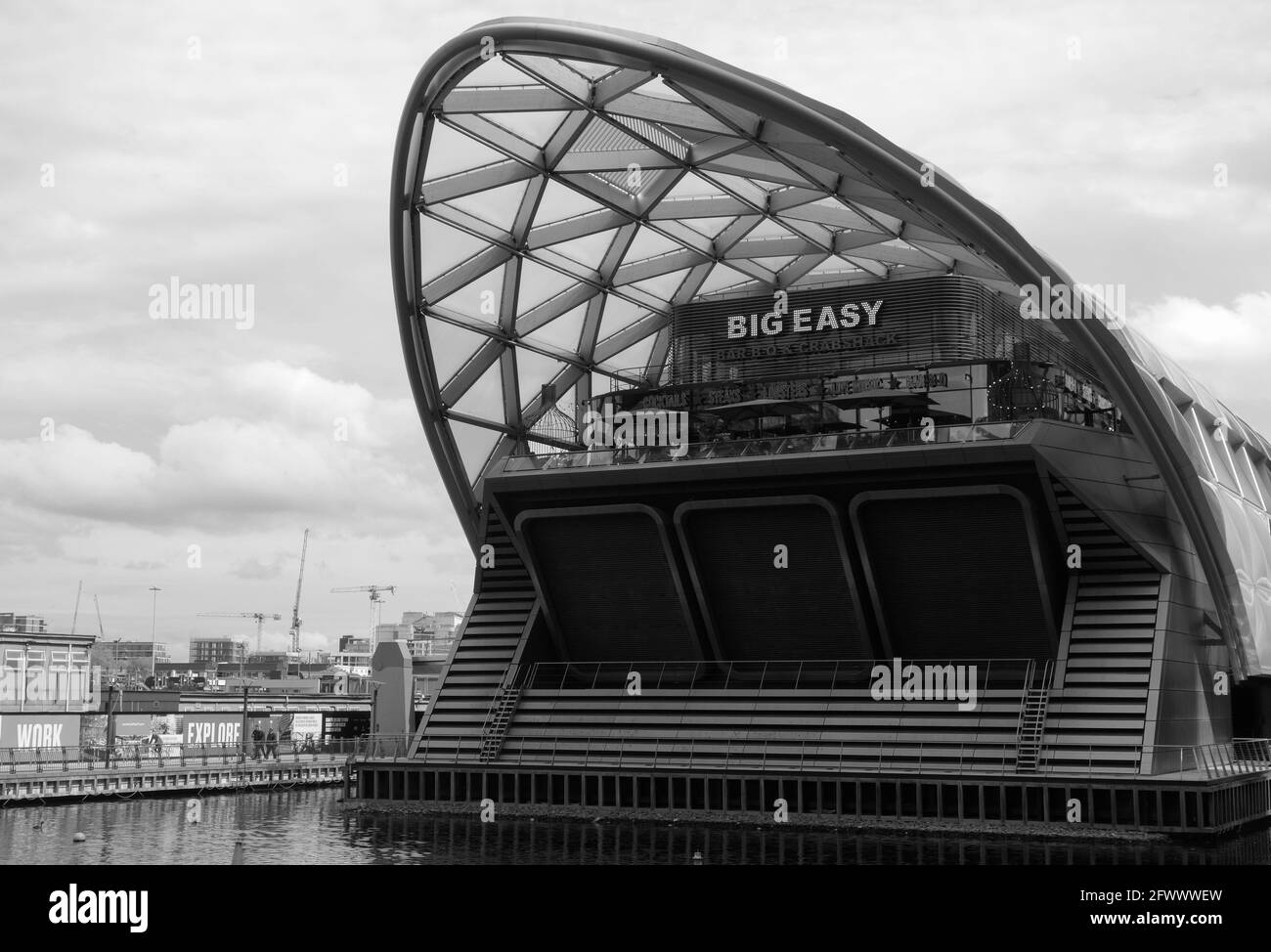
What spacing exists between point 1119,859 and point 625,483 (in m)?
20.1

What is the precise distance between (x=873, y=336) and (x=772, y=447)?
9.51 meters

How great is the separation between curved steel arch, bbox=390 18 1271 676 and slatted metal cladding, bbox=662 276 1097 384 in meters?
1.56

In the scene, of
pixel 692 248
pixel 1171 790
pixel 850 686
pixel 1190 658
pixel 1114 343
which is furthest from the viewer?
pixel 692 248

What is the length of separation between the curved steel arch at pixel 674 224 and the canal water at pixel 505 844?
13101 millimetres

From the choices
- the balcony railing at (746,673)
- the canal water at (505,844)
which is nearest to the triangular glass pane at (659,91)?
the balcony railing at (746,673)

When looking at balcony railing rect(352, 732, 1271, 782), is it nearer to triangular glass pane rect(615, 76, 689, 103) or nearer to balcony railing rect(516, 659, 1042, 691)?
balcony railing rect(516, 659, 1042, 691)

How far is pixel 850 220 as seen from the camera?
165 ft

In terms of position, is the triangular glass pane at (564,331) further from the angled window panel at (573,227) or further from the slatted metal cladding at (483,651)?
the slatted metal cladding at (483,651)

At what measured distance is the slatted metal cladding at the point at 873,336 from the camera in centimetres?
5228
